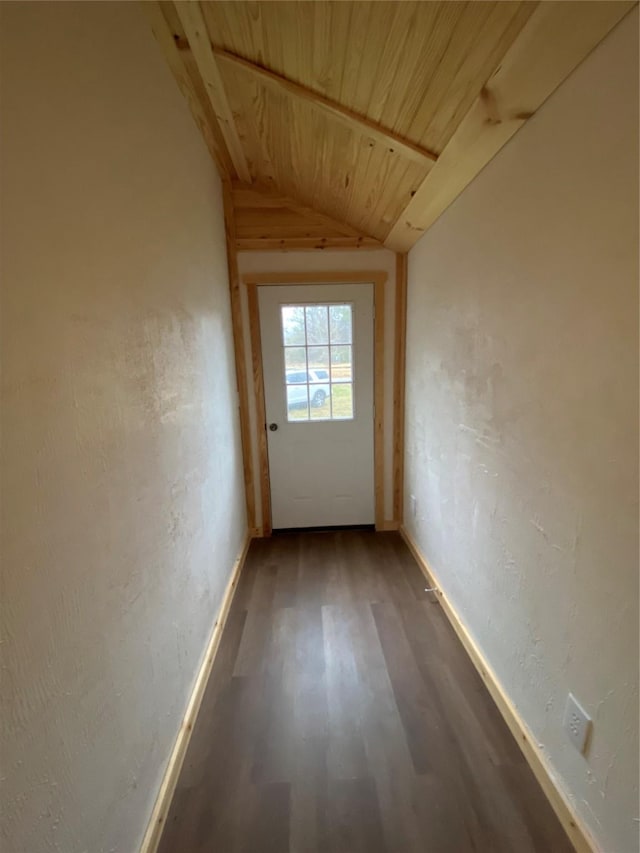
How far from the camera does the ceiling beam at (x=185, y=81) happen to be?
1.26 metres

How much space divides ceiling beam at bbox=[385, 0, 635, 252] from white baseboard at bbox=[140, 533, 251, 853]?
2.32 metres

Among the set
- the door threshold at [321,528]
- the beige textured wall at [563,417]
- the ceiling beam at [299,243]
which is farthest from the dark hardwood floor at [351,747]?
the ceiling beam at [299,243]

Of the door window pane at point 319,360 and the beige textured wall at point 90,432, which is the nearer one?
the beige textured wall at point 90,432

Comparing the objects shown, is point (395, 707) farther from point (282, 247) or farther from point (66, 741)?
point (282, 247)

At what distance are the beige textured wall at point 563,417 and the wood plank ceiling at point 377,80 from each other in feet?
0.35

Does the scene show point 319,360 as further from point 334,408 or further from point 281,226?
point 281,226

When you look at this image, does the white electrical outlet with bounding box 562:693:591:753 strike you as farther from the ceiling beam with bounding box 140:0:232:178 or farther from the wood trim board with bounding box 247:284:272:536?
the ceiling beam with bounding box 140:0:232:178

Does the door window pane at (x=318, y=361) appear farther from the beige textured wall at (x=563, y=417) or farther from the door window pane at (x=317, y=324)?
the beige textured wall at (x=563, y=417)

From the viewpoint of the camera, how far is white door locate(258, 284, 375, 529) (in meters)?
2.74

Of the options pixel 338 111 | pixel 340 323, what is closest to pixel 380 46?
pixel 338 111

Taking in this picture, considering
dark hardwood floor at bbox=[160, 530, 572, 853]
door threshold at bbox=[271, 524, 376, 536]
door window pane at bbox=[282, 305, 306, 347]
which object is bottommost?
dark hardwood floor at bbox=[160, 530, 572, 853]

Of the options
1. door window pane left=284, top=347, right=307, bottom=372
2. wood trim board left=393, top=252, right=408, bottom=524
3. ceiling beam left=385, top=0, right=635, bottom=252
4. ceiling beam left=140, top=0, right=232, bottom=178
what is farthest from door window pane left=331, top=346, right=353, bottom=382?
ceiling beam left=140, top=0, right=232, bottom=178

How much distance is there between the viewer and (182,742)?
1.35 m

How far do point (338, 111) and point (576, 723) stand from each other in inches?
87.2
